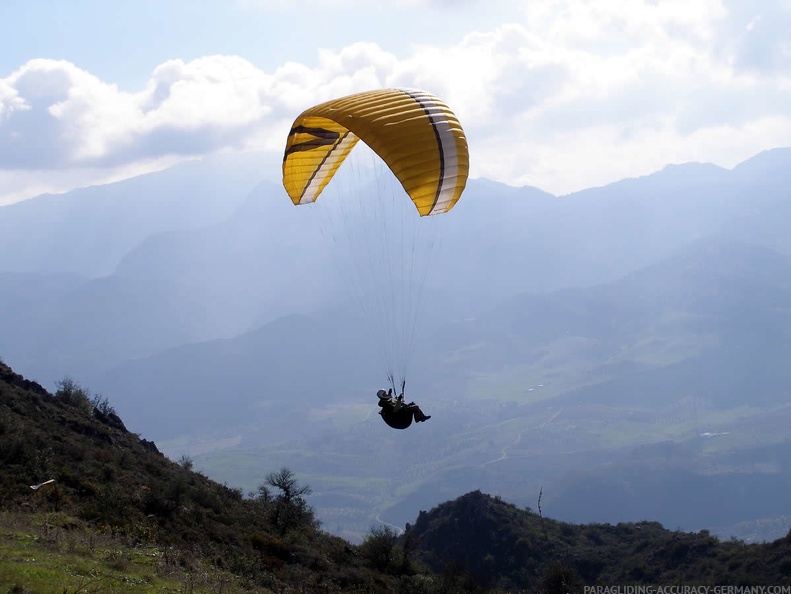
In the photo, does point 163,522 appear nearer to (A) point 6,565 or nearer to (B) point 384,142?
(A) point 6,565

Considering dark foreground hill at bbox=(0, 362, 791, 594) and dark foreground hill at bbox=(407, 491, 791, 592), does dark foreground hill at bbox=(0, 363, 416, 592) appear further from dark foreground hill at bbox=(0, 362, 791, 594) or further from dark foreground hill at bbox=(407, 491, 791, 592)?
dark foreground hill at bbox=(407, 491, 791, 592)

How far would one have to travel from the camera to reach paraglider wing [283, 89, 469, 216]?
15.3 metres

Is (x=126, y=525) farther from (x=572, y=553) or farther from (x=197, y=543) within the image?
(x=572, y=553)

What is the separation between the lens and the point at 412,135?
15.4 metres

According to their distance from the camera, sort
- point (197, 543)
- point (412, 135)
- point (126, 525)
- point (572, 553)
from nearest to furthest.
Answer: point (412, 135)
point (126, 525)
point (197, 543)
point (572, 553)

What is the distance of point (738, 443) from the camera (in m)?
175

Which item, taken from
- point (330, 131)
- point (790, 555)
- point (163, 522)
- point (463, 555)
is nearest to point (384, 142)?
point (330, 131)

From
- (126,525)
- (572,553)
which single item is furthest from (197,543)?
(572,553)

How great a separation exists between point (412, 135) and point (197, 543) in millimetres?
11382

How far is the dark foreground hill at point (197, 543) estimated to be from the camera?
1240 cm

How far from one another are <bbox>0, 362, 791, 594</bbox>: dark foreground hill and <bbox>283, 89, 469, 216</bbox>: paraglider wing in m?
9.44

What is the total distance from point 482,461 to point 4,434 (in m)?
172

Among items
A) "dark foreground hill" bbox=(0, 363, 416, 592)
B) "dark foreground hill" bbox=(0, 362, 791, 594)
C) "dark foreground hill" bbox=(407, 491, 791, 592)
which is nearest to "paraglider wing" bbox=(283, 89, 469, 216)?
"dark foreground hill" bbox=(0, 363, 416, 592)

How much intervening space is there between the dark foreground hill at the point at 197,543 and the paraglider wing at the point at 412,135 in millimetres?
9435
